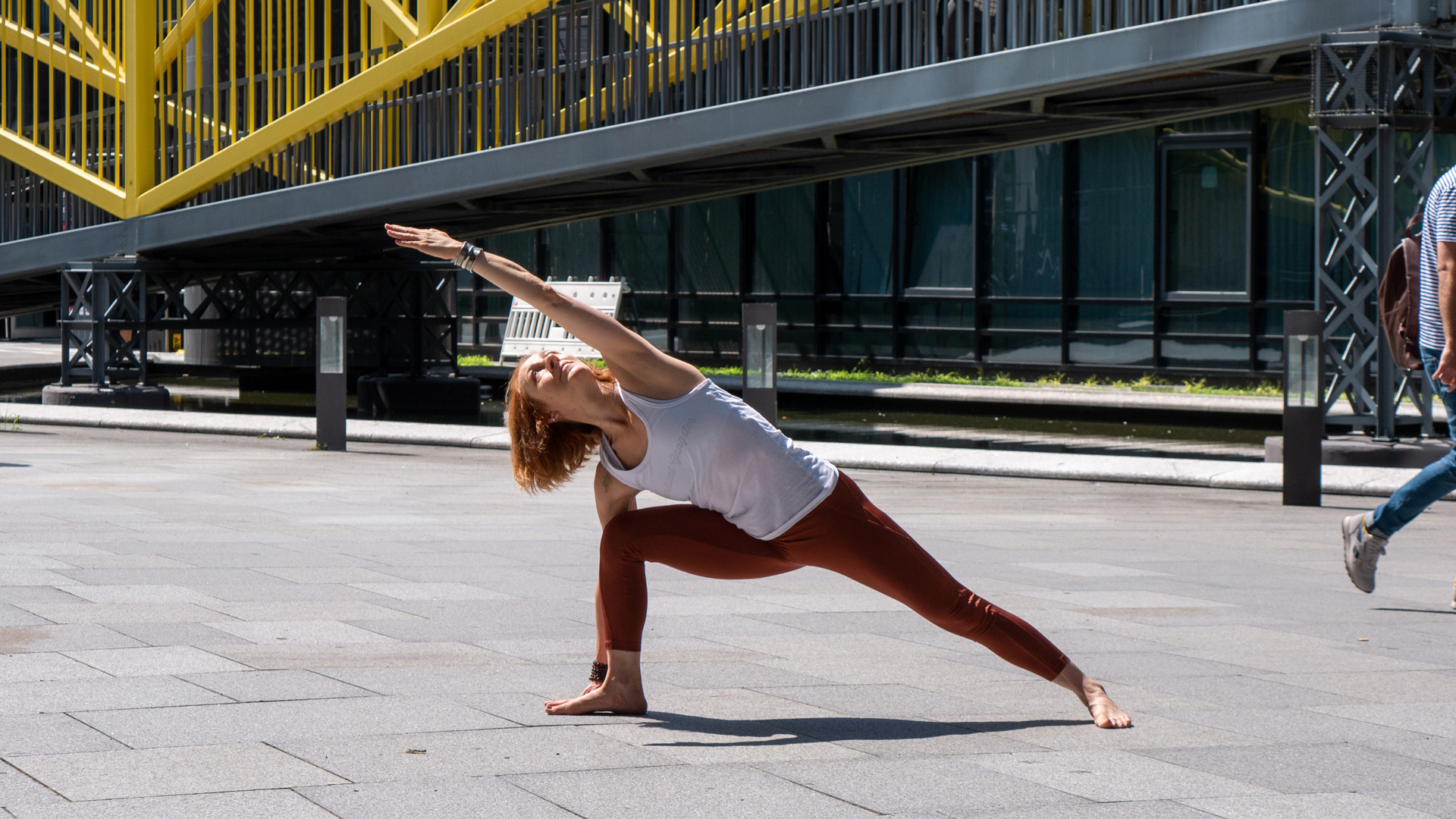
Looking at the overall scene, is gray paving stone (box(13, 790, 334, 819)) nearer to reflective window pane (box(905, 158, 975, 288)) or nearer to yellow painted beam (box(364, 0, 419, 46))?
yellow painted beam (box(364, 0, 419, 46))

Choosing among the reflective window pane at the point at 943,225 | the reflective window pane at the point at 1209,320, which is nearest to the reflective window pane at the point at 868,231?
→ the reflective window pane at the point at 943,225

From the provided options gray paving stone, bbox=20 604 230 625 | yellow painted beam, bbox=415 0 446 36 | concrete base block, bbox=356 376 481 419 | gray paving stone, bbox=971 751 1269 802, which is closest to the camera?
gray paving stone, bbox=971 751 1269 802

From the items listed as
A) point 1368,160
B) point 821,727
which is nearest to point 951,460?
point 1368,160

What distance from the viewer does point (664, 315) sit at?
30219 mm

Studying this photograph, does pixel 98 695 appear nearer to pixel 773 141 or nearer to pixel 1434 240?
pixel 1434 240

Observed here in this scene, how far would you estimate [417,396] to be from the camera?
22516 mm

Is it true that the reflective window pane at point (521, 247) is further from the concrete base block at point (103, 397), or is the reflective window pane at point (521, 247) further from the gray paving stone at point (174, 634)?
the gray paving stone at point (174, 634)

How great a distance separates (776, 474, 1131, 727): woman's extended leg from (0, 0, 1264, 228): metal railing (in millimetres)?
10050

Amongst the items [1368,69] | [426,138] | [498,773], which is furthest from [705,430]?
[426,138]

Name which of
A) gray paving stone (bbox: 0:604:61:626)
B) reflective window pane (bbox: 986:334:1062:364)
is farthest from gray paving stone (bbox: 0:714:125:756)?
reflective window pane (bbox: 986:334:1062:364)

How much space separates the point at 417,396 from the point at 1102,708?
1843 centimetres

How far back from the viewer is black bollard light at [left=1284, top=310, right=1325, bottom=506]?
11367mm

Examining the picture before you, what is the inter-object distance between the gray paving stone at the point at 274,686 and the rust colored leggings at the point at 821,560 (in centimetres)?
83

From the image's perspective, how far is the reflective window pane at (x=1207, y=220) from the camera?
79.7ft
